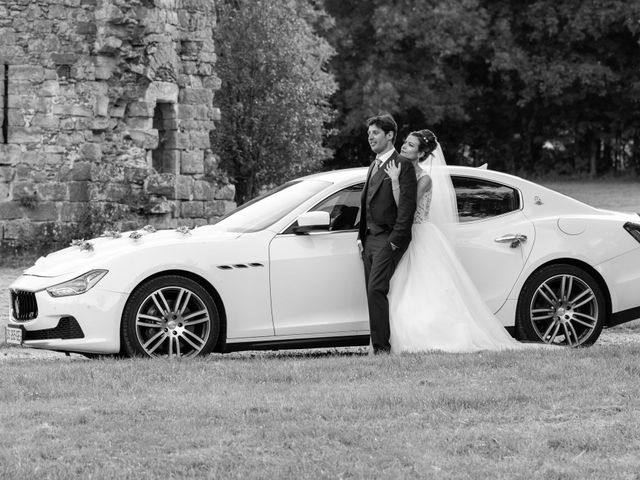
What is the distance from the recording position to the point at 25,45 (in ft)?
73.0

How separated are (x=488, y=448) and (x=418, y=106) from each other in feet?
140

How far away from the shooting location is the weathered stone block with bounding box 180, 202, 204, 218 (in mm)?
23609

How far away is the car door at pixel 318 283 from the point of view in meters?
10.6

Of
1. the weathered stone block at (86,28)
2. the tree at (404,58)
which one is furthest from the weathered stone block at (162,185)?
the tree at (404,58)

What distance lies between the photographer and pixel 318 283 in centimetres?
1072

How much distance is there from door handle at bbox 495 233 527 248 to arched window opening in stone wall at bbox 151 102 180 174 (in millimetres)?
13924

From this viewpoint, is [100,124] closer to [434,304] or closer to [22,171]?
[22,171]

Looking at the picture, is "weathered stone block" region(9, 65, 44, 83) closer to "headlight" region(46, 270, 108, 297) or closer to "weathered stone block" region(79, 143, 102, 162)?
"weathered stone block" region(79, 143, 102, 162)

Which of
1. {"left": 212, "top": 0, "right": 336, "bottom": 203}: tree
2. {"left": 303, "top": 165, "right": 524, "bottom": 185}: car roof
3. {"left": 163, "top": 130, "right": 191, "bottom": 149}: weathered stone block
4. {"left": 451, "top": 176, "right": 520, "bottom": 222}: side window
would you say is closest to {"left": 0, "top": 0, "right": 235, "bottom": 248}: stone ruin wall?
{"left": 163, "top": 130, "right": 191, "bottom": 149}: weathered stone block

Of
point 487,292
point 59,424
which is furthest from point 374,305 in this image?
point 59,424

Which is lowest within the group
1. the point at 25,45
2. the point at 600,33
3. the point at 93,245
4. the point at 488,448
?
the point at 488,448

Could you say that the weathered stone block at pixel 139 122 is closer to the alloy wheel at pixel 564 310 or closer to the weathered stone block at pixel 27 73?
the weathered stone block at pixel 27 73

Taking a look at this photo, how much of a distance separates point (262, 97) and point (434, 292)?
27.0 metres

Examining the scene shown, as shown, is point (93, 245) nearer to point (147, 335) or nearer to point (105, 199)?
point (147, 335)
